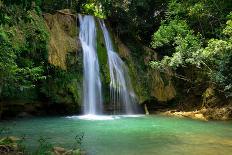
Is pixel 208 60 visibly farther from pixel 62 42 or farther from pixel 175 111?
pixel 62 42

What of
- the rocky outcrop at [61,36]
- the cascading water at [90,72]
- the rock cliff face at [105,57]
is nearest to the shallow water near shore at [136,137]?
the cascading water at [90,72]

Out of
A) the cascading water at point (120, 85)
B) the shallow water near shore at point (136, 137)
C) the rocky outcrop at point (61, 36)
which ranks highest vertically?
the rocky outcrop at point (61, 36)

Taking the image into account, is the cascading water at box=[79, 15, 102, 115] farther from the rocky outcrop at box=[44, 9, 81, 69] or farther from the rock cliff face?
the rocky outcrop at box=[44, 9, 81, 69]

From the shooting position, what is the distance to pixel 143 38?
85.1 ft

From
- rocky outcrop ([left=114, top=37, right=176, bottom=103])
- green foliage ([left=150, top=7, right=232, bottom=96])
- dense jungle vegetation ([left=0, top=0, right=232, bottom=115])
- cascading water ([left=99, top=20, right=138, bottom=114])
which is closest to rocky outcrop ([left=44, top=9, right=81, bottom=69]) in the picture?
dense jungle vegetation ([left=0, top=0, right=232, bottom=115])

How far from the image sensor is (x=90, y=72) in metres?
21.3

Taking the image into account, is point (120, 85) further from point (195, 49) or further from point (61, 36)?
point (195, 49)

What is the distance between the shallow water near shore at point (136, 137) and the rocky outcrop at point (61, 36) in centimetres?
450

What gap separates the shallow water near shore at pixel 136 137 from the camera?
33.4ft

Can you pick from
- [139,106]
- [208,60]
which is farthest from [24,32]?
[208,60]

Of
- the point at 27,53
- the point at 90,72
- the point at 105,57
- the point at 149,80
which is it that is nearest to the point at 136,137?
the point at 27,53

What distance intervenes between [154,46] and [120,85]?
9.73 feet

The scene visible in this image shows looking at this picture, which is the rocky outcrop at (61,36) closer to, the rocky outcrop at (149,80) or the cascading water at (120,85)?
the cascading water at (120,85)

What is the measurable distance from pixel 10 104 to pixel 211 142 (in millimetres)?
10988
